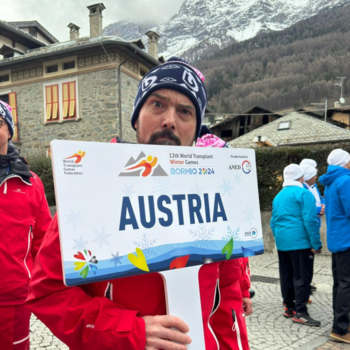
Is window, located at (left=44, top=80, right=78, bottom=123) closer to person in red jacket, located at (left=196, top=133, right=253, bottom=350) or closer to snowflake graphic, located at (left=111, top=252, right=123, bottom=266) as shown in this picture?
person in red jacket, located at (left=196, top=133, right=253, bottom=350)

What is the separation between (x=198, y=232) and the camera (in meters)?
1.24

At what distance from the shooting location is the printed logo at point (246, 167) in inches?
56.1

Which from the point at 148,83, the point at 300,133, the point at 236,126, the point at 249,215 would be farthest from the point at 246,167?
the point at 236,126

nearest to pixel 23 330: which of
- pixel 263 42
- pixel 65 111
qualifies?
pixel 65 111

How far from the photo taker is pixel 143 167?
116cm

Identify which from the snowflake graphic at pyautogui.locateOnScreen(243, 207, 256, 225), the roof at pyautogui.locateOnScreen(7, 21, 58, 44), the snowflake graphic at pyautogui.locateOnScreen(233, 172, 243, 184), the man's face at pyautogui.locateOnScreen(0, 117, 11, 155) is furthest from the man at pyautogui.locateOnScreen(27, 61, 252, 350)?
the roof at pyautogui.locateOnScreen(7, 21, 58, 44)

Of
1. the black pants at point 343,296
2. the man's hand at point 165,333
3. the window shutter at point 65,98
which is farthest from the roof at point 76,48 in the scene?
the man's hand at point 165,333

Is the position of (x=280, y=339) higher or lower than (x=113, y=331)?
lower

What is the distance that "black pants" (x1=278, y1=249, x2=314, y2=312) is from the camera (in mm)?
4680

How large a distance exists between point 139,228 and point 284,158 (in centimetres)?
990

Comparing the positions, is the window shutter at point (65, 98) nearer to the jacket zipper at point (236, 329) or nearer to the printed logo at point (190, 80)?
the printed logo at point (190, 80)

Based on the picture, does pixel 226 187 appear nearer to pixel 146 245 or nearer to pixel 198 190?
pixel 198 190

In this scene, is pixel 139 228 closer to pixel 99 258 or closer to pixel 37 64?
pixel 99 258

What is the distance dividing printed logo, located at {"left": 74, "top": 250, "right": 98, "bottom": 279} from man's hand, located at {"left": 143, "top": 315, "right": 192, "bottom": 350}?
24cm
